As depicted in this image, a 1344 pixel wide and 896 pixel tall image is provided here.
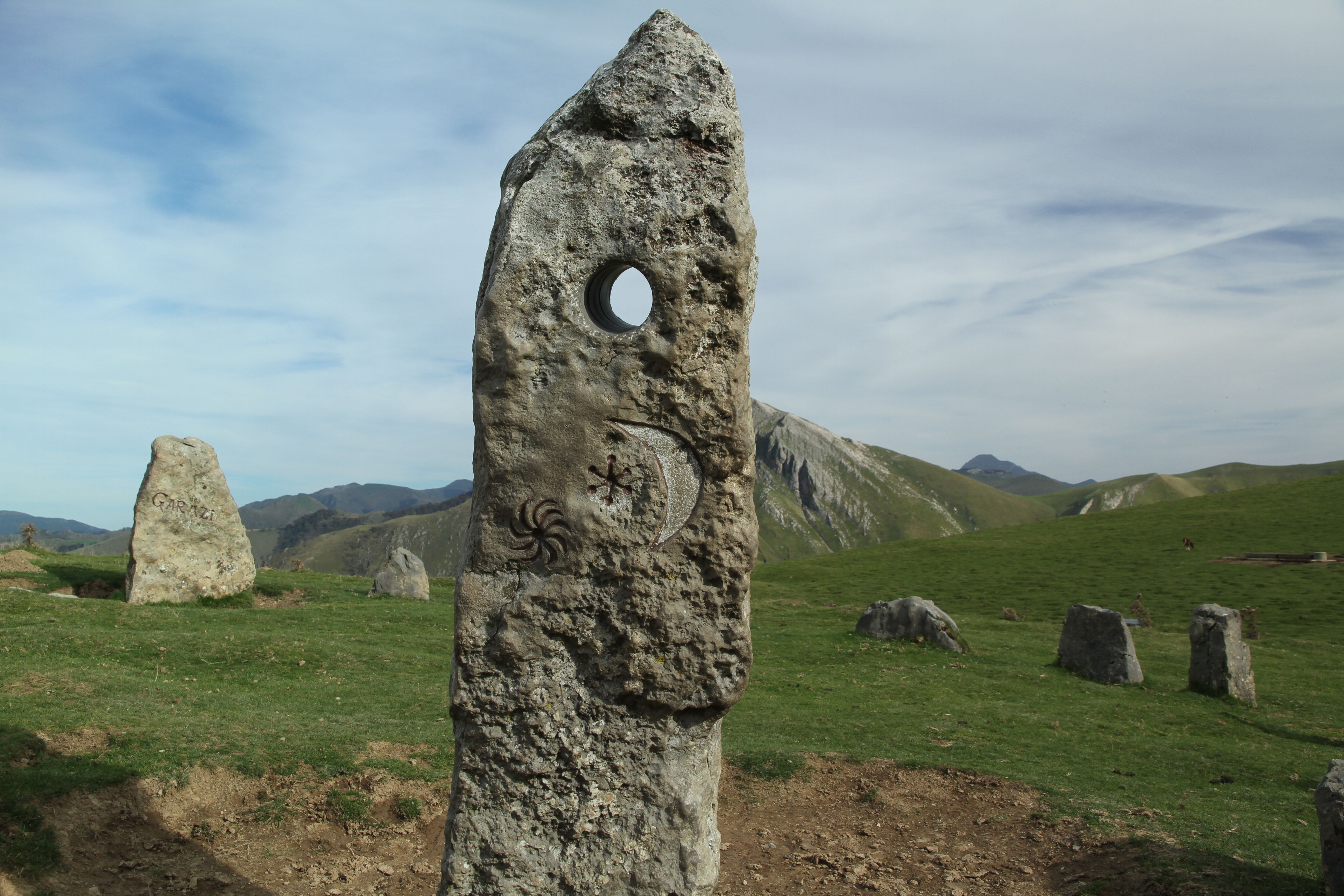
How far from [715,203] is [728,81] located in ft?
3.47

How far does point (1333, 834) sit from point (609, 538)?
6997mm

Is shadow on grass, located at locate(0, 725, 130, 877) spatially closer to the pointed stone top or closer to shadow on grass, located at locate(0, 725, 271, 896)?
shadow on grass, located at locate(0, 725, 271, 896)

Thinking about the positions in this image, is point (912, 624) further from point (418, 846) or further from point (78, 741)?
point (78, 741)

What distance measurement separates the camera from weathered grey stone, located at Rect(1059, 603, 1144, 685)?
20.2 m

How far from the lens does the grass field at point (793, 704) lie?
32.0ft

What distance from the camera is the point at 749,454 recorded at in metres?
6.23

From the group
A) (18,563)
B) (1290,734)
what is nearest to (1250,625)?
(1290,734)

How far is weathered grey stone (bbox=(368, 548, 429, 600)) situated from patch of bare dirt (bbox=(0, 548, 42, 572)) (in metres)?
8.22

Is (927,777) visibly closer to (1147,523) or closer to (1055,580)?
(1055,580)

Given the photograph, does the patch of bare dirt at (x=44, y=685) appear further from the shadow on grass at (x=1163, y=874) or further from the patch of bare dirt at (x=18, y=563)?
the patch of bare dirt at (x=18, y=563)

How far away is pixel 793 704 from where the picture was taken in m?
16.2

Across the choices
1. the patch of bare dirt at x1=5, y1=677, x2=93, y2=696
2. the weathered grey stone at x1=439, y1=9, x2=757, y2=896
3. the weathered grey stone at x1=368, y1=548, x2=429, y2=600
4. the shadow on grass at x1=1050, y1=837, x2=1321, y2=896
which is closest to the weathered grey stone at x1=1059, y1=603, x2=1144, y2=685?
the shadow on grass at x1=1050, y1=837, x2=1321, y2=896

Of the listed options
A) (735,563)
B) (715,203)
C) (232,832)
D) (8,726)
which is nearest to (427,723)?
(232,832)

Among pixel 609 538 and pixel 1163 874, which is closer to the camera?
pixel 609 538
